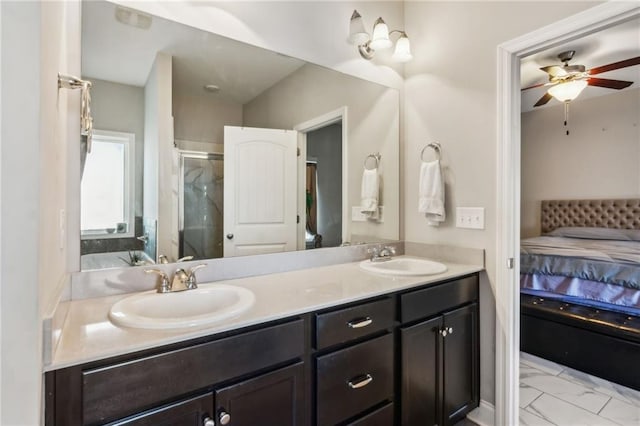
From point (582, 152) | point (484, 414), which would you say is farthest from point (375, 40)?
point (582, 152)

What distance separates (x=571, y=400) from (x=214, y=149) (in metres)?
2.58

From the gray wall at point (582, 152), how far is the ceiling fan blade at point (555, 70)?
1.86 metres

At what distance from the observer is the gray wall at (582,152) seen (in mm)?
4086

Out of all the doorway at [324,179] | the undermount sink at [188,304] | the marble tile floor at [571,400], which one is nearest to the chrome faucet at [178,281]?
the undermount sink at [188,304]

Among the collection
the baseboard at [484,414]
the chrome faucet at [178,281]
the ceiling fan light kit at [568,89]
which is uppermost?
the ceiling fan light kit at [568,89]

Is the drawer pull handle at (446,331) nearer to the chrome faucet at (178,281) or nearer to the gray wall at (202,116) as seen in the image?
the chrome faucet at (178,281)

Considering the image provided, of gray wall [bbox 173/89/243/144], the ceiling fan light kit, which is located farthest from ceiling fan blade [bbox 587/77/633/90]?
gray wall [bbox 173/89/243/144]

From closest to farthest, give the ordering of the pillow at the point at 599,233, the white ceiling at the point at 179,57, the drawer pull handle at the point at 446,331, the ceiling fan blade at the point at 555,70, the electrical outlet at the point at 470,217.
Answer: the white ceiling at the point at 179,57
the drawer pull handle at the point at 446,331
the electrical outlet at the point at 470,217
the ceiling fan blade at the point at 555,70
the pillow at the point at 599,233

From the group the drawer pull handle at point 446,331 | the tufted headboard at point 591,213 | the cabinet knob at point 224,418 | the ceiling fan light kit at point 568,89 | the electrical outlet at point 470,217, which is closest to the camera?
the cabinet knob at point 224,418

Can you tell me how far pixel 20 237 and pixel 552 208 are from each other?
5673 millimetres

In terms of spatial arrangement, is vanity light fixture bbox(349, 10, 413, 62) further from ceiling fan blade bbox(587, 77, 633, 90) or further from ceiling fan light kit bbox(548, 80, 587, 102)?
ceiling fan blade bbox(587, 77, 633, 90)

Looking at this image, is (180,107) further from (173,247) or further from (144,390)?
(144,390)

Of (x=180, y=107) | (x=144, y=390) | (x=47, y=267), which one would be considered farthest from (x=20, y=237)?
(x=180, y=107)

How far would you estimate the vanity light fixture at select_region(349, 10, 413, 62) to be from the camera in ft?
6.18
